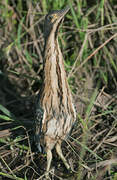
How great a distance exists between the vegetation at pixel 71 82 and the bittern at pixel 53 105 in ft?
0.48

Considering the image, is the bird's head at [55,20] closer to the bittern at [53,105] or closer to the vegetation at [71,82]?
the bittern at [53,105]

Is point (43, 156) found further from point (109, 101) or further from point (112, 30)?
point (112, 30)

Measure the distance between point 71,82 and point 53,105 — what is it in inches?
35.0

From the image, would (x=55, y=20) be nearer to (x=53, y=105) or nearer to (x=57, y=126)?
(x=53, y=105)

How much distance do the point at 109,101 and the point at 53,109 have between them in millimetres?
868

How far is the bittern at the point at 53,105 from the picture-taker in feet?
6.78

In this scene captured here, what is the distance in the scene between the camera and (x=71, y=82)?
10.2ft

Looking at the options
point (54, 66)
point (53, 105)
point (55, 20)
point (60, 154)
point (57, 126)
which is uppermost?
point (55, 20)

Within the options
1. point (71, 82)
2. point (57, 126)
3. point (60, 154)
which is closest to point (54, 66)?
point (57, 126)

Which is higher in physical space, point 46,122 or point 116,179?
point 46,122

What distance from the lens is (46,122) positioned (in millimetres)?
2295

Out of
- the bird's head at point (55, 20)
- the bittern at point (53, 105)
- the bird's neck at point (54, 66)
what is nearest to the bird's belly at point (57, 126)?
the bittern at point (53, 105)

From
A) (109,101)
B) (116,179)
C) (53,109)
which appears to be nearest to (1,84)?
(109,101)

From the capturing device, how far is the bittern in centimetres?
207
